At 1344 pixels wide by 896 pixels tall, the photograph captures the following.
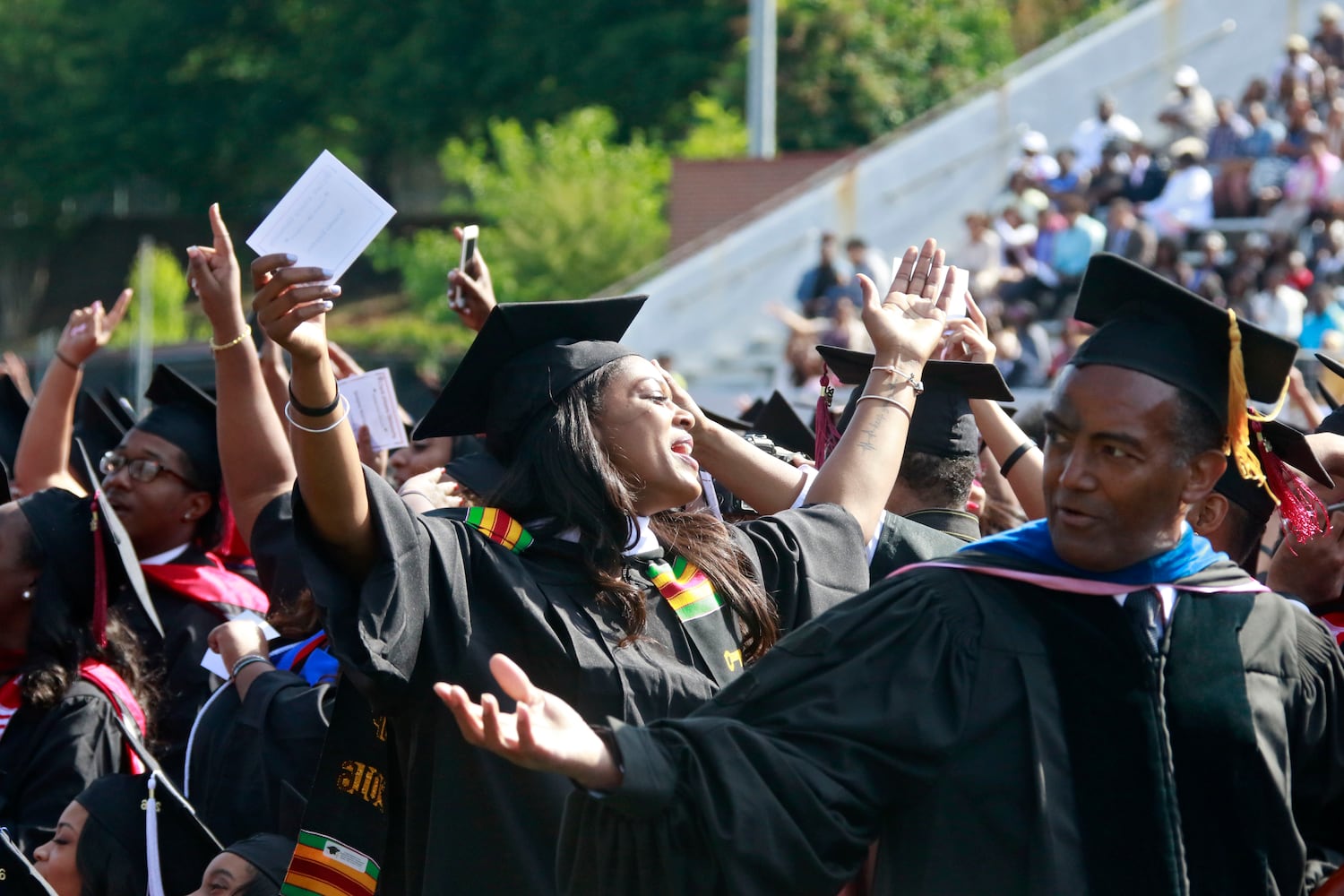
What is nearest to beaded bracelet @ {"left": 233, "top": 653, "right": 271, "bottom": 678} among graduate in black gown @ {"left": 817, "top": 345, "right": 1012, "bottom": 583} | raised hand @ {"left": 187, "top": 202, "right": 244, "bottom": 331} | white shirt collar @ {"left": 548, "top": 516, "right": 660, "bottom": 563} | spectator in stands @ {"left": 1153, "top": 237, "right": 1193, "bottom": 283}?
raised hand @ {"left": 187, "top": 202, "right": 244, "bottom": 331}

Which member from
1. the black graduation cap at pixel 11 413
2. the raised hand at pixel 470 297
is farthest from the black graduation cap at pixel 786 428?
the black graduation cap at pixel 11 413

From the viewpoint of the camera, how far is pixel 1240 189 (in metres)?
16.9

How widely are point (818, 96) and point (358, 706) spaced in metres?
27.3

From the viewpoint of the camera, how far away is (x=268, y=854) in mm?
3602

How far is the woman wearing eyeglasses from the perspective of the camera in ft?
15.2

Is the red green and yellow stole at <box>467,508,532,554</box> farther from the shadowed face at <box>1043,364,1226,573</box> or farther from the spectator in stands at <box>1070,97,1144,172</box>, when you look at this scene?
the spectator in stands at <box>1070,97,1144,172</box>

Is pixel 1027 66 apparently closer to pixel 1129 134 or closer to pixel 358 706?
pixel 1129 134

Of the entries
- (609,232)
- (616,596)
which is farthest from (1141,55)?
(616,596)

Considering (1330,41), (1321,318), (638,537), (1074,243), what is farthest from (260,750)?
(1330,41)

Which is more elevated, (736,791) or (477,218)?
(736,791)

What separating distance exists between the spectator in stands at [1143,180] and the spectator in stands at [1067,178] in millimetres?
680

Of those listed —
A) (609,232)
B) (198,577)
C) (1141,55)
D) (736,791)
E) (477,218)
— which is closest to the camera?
(736,791)

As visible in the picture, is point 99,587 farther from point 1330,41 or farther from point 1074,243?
point 1330,41

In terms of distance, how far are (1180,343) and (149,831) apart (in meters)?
2.44
